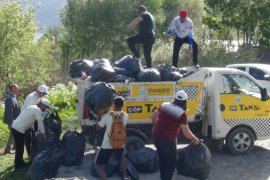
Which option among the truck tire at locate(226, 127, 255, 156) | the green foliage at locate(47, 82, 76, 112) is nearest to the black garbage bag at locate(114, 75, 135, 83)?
the truck tire at locate(226, 127, 255, 156)

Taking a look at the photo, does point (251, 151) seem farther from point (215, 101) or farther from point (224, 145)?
point (215, 101)

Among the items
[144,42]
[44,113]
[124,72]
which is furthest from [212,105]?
[44,113]

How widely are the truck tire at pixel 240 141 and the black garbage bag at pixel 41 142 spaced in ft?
13.0

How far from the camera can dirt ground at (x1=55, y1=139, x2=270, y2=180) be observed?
31.9 ft

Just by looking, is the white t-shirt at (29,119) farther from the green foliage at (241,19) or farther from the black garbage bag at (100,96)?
the green foliage at (241,19)

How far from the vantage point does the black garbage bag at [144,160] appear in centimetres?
984

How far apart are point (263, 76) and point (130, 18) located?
14.2 meters

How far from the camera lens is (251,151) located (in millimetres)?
11672

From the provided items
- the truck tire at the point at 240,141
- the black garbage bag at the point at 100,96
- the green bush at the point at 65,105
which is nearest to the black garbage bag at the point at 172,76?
the black garbage bag at the point at 100,96

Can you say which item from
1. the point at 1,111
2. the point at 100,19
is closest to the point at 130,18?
the point at 100,19

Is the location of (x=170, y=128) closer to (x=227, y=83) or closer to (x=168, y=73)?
(x=168, y=73)

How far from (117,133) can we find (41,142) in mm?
1864

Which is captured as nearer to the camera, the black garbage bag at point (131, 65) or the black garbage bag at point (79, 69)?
the black garbage bag at point (131, 65)

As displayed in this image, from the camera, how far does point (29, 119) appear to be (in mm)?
9828
